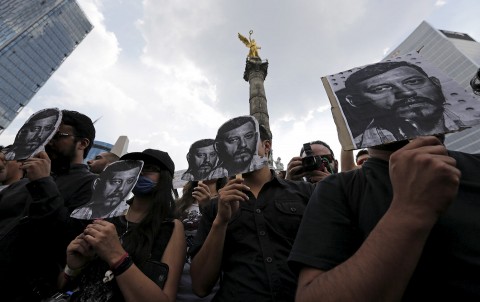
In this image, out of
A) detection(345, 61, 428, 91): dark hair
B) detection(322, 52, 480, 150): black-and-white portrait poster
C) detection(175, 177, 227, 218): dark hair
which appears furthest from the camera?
detection(175, 177, 227, 218): dark hair

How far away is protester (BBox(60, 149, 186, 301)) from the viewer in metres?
1.38

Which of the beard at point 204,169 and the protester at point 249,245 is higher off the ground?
the beard at point 204,169

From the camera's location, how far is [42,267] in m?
1.81

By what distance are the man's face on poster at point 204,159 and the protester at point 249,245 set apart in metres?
0.36

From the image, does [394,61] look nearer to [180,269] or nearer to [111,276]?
[180,269]

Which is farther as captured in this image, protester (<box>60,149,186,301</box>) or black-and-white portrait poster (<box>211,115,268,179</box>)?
black-and-white portrait poster (<box>211,115,268,179</box>)

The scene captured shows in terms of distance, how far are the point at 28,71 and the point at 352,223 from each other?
74110 mm

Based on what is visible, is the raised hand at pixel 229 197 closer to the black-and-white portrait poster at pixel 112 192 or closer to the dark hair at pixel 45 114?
the black-and-white portrait poster at pixel 112 192

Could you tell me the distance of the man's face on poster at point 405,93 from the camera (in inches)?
35.1

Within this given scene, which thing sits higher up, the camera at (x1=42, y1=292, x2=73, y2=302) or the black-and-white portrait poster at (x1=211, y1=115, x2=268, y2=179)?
the black-and-white portrait poster at (x1=211, y1=115, x2=268, y2=179)

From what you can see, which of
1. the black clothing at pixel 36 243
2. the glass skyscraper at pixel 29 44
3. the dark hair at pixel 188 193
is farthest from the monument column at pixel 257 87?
the glass skyscraper at pixel 29 44

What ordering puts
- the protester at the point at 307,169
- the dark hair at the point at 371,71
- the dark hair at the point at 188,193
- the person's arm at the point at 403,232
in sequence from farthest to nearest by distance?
the dark hair at the point at 188,193
the protester at the point at 307,169
the dark hair at the point at 371,71
the person's arm at the point at 403,232

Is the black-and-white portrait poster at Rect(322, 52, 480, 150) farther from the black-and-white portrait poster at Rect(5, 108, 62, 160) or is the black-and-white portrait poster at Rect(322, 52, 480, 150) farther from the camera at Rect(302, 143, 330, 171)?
the black-and-white portrait poster at Rect(5, 108, 62, 160)

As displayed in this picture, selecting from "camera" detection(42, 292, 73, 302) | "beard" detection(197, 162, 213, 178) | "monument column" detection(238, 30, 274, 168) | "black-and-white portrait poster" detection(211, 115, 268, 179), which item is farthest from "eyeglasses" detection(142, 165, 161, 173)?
"monument column" detection(238, 30, 274, 168)
